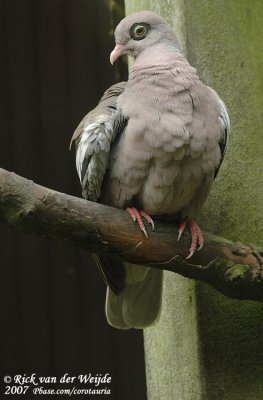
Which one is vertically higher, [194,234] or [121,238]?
[121,238]

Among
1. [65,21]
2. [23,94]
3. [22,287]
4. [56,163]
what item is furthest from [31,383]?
[65,21]

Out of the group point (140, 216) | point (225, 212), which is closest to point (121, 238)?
point (140, 216)

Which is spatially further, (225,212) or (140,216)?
(225,212)

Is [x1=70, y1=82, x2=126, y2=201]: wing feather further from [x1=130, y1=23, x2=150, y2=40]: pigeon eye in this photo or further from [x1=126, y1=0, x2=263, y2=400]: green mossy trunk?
[x1=126, y1=0, x2=263, y2=400]: green mossy trunk

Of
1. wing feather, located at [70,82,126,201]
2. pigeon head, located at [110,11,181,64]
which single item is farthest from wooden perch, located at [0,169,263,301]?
pigeon head, located at [110,11,181,64]

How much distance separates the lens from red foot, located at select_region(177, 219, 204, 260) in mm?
3422

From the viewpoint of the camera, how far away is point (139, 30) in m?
3.92

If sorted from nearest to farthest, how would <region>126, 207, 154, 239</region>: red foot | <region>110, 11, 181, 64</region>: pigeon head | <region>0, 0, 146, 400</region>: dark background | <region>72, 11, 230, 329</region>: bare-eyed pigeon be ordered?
<region>126, 207, 154, 239</region>: red foot, <region>72, 11, 230, 329</region>: bare-eyed pigeon, <region>110, 11, 181, 64</region>: pigeon head, <region>0, 0, 146, 400</region>: dark background

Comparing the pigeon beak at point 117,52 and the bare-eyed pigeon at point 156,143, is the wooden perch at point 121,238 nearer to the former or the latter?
the bare-eyed pigeon at point 156,143

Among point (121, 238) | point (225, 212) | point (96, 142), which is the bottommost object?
point (225, 212)

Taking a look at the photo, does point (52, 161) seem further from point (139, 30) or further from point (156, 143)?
point (156, 143)

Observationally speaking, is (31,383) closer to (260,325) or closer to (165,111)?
(260,325)

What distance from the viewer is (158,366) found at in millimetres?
4082

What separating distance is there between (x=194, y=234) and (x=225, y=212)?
0.40m
